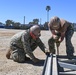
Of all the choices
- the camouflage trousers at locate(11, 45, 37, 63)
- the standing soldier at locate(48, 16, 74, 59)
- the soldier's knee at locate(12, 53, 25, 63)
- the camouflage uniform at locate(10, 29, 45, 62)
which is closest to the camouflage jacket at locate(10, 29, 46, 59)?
the camouflage uniform at locate(10, 29, 45, 62)

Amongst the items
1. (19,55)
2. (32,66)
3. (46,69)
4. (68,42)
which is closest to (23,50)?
(19,55)

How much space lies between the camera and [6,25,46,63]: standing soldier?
828 centimetres

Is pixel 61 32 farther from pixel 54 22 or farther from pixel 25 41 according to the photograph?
pixel 25 41

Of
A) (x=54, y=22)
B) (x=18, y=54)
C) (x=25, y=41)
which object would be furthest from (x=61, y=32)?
(x=18, y=54)

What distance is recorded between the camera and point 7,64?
8.56 metres

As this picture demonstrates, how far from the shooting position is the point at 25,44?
27.4 feet

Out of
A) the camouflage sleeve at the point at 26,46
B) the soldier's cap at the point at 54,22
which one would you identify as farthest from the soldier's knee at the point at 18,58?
the soldier's cap at the point at 54,22

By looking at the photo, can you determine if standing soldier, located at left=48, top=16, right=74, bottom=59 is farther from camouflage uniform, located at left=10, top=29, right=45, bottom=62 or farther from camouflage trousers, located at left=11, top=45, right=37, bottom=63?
camouflage trousers, located at left=11, top=45, right=37, bottom=63

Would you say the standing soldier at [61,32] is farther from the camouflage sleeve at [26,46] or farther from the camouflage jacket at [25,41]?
the camouflage sleeve at [26,46]

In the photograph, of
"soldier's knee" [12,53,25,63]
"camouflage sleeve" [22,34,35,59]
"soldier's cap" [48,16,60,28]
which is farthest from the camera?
"soldier's knee" [12,53,25,63]

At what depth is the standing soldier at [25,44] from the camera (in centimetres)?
828

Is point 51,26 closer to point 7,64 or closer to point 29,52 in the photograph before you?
point 29,52

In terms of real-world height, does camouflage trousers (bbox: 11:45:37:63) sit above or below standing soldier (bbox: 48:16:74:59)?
below

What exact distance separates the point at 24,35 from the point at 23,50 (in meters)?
0.68
